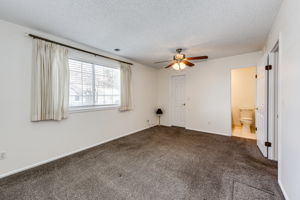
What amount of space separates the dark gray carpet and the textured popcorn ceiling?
2429 millimetres

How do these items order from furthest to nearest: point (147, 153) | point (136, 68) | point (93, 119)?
point (136, 68), point (93, 119), point (147, 153)

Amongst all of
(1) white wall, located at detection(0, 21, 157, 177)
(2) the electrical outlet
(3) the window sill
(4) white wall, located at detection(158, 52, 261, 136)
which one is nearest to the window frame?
(3) the window sill

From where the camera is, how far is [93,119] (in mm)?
3143

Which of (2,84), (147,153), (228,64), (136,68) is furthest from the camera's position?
(136,68)

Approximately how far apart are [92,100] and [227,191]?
123 inches

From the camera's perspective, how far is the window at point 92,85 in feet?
9.26

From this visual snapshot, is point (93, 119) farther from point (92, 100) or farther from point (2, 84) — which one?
point (2, 84)

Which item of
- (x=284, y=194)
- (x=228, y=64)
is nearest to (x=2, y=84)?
(x=284, y=194)

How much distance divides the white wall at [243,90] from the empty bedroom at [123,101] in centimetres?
144

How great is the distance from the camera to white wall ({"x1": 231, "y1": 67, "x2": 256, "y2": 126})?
15.3ft

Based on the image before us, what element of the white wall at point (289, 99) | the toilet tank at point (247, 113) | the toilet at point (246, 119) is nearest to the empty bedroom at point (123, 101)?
the white wall at point (289, 99)

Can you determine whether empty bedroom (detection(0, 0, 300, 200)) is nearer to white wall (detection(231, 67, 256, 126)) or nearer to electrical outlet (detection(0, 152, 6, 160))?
electrical outlet (detection(0, 152, 6, 160))

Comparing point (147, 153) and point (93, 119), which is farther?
point (93, 119)

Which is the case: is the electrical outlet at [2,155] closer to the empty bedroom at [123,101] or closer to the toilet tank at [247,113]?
the empty bedroom at [123,101]
